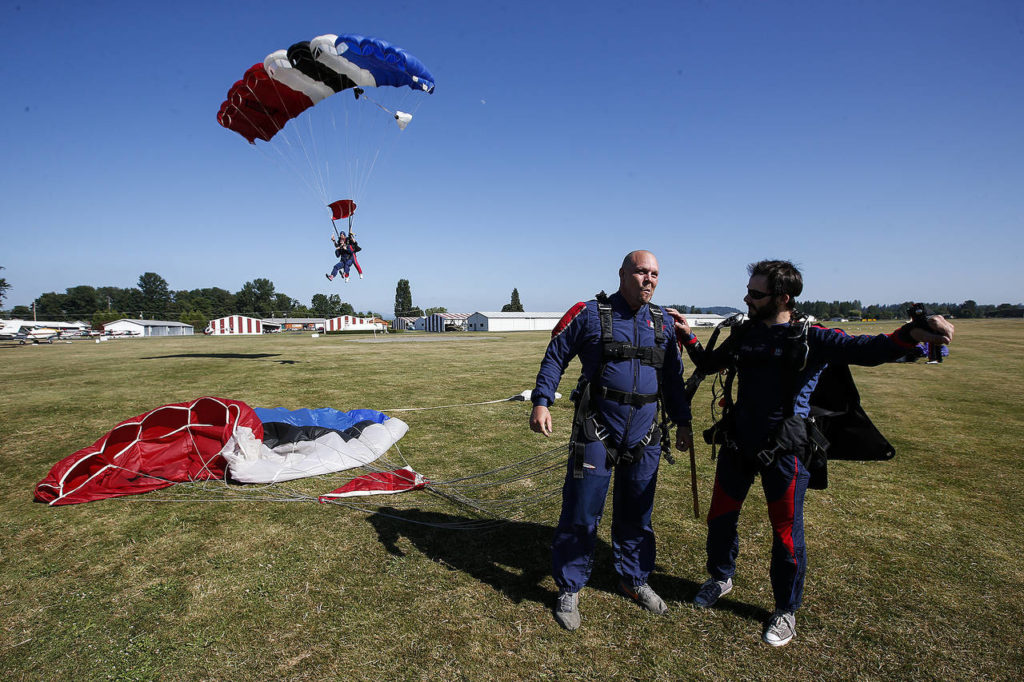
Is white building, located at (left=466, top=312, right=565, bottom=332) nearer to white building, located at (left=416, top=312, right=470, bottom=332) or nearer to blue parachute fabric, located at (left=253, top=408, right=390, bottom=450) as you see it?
white building, located at (left=416, top=312, right=470, bottom=332)

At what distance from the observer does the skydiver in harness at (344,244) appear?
22.6 m

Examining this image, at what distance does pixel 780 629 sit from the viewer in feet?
10.7

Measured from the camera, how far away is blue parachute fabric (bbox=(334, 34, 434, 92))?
1355cm

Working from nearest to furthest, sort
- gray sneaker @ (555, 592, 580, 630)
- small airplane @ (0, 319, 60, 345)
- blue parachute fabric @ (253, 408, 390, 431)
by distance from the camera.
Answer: gray sneaker @ (555, 592, 580, 630)
blue parachute fabric @ (253, 408, 390, 431)
small airplane @ (0, 319, 60, 345)

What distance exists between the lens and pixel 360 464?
7.07 meters

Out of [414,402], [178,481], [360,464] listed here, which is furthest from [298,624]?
[414,402]

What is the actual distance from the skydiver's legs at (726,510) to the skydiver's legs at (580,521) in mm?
900

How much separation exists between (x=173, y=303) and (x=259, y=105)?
6882 inches

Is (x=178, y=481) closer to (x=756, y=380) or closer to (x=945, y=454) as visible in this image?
(x=756, y=380)

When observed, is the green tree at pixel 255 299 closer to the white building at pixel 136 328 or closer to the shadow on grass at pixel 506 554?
the white building at pixel 136 328

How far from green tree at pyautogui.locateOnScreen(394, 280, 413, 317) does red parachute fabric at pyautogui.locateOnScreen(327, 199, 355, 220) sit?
97134 mm

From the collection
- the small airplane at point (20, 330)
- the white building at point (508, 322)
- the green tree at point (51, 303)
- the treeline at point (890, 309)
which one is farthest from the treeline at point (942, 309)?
the green tree at point (51, 303)

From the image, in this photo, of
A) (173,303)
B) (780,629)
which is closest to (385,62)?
(780,629)

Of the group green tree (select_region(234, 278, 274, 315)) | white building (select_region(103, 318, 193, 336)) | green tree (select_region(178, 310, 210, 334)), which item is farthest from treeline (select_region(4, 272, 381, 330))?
white building (select_region(103, 318, 193, 336))
